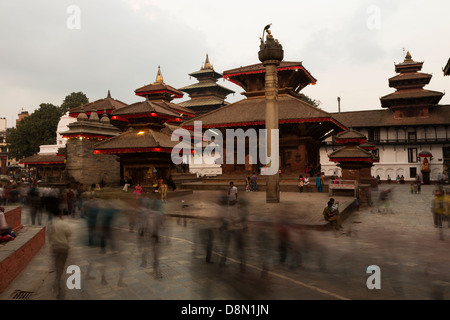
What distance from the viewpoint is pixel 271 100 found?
1803cm

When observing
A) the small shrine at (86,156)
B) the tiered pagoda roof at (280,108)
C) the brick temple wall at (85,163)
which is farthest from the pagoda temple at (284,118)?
the brick temple wall at (85,163)

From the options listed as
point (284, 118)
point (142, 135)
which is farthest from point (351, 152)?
point (142, 135)

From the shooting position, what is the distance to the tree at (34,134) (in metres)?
55.2

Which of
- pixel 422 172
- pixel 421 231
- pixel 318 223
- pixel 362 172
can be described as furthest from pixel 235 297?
pixel 422 172

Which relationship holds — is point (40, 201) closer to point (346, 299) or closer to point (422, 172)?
point (346, 299)

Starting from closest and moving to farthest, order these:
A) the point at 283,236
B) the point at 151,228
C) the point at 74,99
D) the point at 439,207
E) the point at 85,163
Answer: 1. the point at 283,236
2. the point at 151,228
3. the point at 439,207
4. the point at 85,163
5. the point at 74,99

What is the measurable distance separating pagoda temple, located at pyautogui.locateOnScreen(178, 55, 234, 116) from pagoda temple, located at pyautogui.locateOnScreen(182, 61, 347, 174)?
23366 millimetres

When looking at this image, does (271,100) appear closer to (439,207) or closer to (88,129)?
(439,207)

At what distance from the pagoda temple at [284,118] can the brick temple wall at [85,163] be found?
8440 millimetres

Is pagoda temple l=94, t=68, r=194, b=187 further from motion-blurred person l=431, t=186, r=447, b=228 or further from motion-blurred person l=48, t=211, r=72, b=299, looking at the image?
motion-blurred person l=431, t=186, r=447, b=228

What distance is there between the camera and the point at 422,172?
41781 millimetres

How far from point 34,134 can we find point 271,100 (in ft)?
172

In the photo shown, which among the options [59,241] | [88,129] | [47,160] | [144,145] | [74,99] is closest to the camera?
[59,241]
